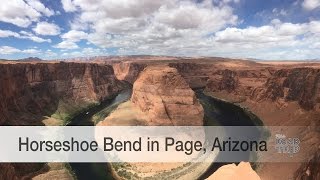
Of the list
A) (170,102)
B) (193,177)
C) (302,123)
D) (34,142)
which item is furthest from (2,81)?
(302,123)

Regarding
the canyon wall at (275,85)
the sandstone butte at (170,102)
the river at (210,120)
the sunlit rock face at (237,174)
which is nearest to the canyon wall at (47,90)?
the river at (210,120)

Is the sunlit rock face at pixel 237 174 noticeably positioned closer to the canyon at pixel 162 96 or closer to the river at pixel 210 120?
the canyon at pixel 162 96

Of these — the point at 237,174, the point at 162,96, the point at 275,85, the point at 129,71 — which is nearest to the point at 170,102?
the point at 162,96

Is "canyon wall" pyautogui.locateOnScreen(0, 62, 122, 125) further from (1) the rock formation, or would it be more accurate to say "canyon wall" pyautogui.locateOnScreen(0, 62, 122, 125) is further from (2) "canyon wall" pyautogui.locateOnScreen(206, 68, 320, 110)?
(2) "canyon wall" pyautogui.locateOnScreen(206, 68, 320, 110)

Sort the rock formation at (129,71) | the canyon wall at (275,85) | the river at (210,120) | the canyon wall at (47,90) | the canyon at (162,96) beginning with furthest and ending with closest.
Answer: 1. the rock formation at (129,71)
2. the canyon wall at (275,85)
3. the canyon wall at (47,90)
4. the canyon at (162,96)
5. the river at (210,120)

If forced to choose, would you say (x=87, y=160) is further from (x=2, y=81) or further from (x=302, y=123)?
(x=302, y=123)

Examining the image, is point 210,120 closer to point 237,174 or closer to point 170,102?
point 170,102
